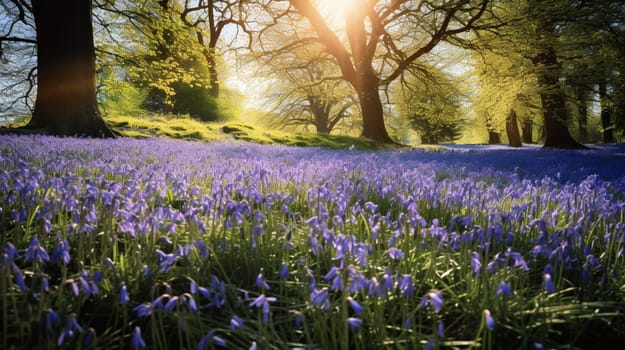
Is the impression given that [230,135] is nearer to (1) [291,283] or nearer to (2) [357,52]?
(2) [357,52]

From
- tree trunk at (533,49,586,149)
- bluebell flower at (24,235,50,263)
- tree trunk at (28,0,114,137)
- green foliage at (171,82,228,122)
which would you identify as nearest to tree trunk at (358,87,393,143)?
tree trunk at (533,49,586,149)

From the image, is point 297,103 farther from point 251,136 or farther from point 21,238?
point 21,238

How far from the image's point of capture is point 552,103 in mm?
21641

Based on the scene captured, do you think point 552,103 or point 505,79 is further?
point 552,103

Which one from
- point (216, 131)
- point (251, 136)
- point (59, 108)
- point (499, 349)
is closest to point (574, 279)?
point (499, 349)

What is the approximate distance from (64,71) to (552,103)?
81.0 feet

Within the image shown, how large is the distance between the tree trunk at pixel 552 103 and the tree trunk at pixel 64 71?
19.6 meters

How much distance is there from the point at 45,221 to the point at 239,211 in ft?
2.87

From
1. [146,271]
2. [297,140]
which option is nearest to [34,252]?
[146,271]

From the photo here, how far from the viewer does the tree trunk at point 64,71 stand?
9.75 m

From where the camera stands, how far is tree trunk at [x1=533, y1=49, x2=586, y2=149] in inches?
746

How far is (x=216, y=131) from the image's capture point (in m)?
18.3

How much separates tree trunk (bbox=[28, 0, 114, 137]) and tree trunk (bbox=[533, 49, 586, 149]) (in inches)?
771

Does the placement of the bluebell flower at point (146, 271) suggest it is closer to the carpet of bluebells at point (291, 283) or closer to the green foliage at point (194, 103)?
the carpet of bluebells at point (291, 283)
